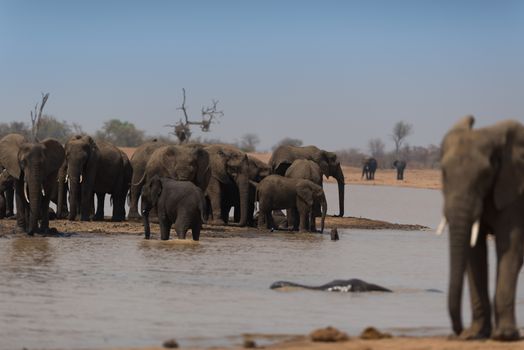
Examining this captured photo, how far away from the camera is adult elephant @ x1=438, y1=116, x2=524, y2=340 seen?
10.0m

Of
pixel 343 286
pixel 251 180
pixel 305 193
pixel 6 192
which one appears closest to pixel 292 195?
pixel 305 193

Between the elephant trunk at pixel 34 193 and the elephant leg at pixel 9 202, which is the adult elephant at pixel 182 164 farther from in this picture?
the elephant trunk at pixel 34 193

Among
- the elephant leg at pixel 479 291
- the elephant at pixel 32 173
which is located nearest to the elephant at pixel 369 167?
the elephant at pixel 32 173

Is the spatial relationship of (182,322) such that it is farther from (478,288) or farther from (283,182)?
(283,182)

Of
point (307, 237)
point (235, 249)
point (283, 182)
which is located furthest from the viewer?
point (283, 182)

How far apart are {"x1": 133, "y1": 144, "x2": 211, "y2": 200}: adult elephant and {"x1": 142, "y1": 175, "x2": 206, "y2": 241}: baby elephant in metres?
5.34

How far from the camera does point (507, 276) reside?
1065cm

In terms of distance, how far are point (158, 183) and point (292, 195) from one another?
5.91 m

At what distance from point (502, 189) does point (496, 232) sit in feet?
1.54

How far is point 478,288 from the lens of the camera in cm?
1088

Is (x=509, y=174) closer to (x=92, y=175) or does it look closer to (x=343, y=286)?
(x=343, y=286)

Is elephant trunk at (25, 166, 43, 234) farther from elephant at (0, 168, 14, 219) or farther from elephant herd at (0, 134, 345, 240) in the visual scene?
elephant at (0, 168, 14, 219)

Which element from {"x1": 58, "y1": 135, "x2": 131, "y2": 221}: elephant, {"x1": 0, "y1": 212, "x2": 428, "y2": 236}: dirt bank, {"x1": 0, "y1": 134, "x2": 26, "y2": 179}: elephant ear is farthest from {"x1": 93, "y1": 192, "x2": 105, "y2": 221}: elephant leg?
{"x1": 0, "y1": 134, "x2": 26, "y2": 179}: elephant ear

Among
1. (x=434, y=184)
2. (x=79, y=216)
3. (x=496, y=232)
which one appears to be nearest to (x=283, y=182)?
(x=79, y=216)
